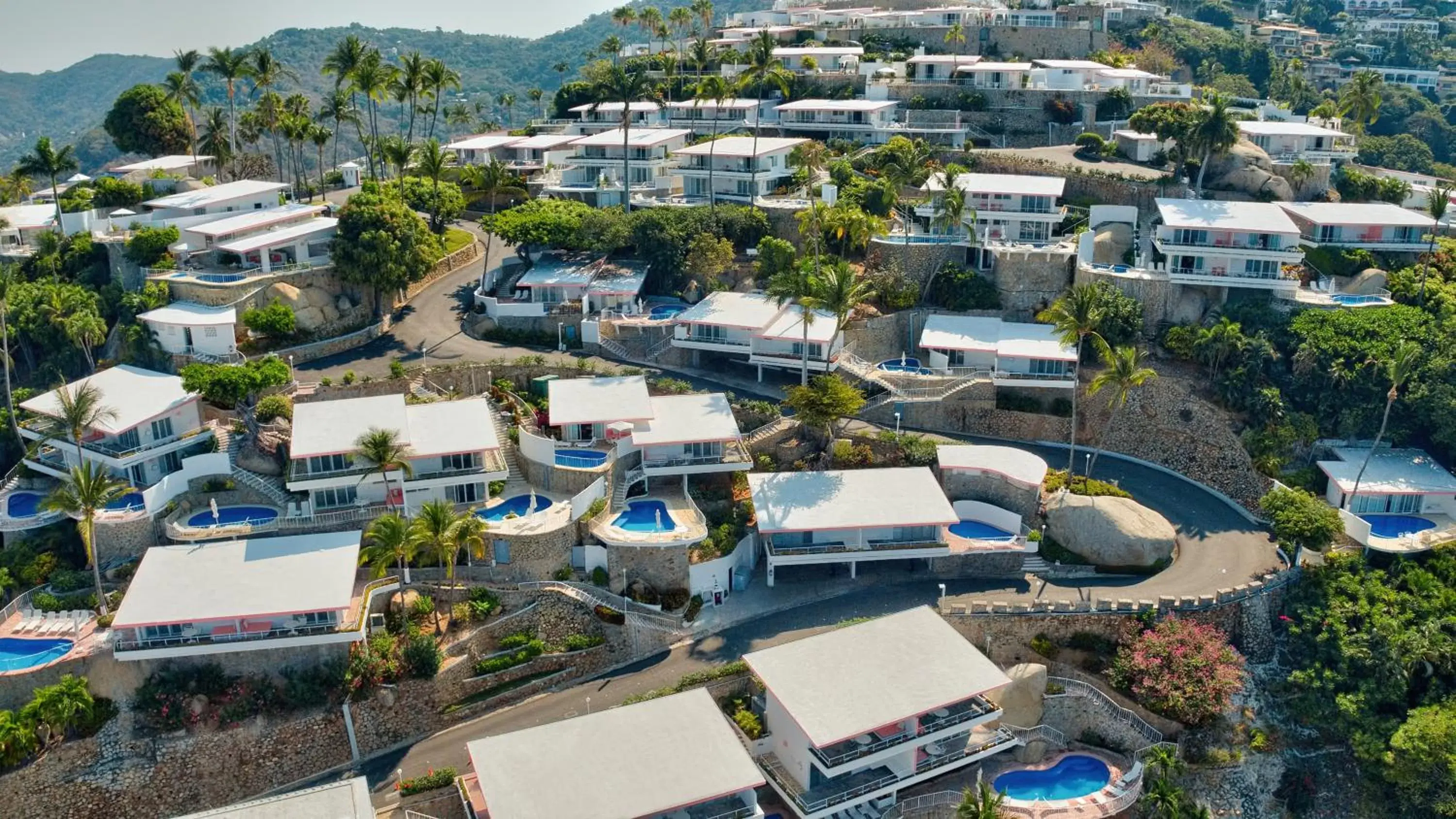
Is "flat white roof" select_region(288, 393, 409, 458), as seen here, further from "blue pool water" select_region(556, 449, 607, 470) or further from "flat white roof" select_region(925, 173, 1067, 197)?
"flat white roof" select_region(925, 173, 1067, 197)

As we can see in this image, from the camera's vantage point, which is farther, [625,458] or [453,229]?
[453,229]

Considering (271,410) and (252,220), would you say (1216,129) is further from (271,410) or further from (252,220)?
(252,220)

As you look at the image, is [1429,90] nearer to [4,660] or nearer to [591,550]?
[591,550]

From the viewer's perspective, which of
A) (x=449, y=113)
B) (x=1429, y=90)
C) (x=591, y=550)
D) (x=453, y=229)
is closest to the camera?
(x=591, y=550)

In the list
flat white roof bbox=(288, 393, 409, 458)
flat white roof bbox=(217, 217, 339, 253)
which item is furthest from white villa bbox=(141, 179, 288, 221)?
flat white roof bbox=(288, 393, 409, 458)

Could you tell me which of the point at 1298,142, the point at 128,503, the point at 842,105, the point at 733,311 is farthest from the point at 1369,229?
the point at 128,503

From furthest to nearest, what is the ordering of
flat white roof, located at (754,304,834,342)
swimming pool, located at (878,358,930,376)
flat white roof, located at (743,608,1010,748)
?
swimming pool, located at (878,358,930,376)
flat white roof, located at (754,304,834,342)
flat white roof, located at (743,608,1010,748)

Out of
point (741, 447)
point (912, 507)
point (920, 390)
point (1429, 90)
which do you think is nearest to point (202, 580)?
point (741, 447)
